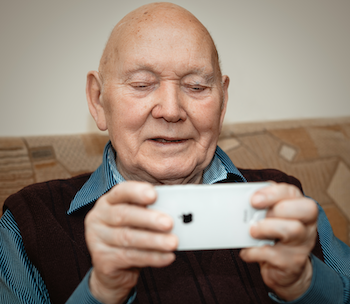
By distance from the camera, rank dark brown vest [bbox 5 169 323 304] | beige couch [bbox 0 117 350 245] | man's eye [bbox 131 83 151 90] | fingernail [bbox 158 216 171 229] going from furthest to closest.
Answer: beige couch [bbox 0 117 350 245] → man's eye [bbox 131 83 151 90] → dark brown vest [bbox 5 169 323 304] → fingernail [bbox 158 216 171 229]

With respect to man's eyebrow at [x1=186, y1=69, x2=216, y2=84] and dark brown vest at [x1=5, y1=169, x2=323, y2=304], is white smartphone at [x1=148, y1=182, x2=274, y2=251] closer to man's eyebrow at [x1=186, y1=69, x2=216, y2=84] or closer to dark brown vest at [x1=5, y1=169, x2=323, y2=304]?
dark brown vest at [x1=5, y1=169, x2=323, y2=304]

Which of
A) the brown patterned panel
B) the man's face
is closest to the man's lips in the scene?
the man's face

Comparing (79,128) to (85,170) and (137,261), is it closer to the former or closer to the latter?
(85,170)

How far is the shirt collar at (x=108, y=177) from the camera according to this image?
0.95m

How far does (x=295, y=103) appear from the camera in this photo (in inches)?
73.6

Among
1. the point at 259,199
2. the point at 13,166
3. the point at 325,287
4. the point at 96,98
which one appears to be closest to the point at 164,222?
the point at 259,199

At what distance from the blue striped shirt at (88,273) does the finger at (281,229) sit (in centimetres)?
19

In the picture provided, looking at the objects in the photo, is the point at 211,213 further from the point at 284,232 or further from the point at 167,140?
the point at 167,140

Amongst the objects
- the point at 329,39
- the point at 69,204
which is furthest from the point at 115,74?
the point at 329,39

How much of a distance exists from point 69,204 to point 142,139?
0.33 metres

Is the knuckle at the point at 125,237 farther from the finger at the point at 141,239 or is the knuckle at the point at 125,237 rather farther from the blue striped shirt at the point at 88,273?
the blue striped shirt at the point at 88,273

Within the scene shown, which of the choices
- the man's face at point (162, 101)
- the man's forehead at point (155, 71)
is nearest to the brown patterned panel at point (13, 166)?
the man's face at point (162, 101)

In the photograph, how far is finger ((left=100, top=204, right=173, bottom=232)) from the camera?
53cm

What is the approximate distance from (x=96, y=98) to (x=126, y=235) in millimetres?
688
